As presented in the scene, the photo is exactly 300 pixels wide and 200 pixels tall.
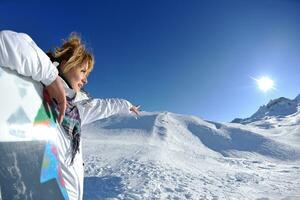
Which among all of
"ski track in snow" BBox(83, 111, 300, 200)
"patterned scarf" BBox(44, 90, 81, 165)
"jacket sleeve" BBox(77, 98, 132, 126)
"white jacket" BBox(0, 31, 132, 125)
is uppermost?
"ski track in snow" BBox(83, 111, 300, 200)

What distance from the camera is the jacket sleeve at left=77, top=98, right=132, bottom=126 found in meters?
2.01

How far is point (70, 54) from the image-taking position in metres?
1.81

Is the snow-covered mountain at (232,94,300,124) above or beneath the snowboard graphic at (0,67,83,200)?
above

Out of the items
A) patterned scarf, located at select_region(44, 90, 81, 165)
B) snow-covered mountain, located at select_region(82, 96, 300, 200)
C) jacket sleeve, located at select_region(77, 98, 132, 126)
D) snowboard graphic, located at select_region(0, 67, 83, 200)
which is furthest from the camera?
snow-covered mountain, located at select_region(82, 96, 300, 200)

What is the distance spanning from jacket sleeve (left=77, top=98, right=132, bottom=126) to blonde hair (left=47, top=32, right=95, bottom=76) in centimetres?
24

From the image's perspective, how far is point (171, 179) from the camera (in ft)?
33.2

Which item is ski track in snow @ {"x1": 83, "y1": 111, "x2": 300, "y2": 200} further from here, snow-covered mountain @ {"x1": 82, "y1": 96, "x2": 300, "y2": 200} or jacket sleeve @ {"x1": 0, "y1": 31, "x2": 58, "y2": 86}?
jacket sleeve @ {"x1": 0, "y1": 31, "x2": 58, "y2": 86}

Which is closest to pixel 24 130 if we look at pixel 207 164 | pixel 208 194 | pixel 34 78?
pixel 34 78

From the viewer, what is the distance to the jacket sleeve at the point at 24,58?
45.0 inches

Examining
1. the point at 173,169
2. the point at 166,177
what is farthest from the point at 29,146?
the point at 173,169

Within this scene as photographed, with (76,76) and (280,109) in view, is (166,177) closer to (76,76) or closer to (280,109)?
(76,76)

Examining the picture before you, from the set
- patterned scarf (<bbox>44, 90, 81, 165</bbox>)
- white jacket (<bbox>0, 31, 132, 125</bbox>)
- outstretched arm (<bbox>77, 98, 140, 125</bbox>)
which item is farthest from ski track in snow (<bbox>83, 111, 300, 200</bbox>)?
white jacket (<bbox>0, 31, 132, 125</bbox>)

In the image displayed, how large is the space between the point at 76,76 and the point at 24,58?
2.10ft

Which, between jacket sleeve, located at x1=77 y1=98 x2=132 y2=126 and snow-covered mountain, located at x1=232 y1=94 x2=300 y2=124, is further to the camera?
snow-covered mountain, located at x1=232 y1=94 x2=300 y2=124
